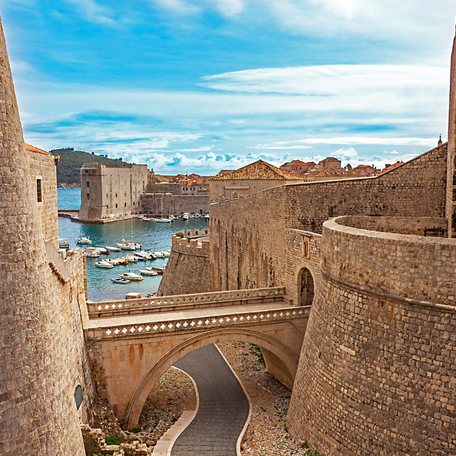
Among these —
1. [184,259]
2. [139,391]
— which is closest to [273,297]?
[139,391]

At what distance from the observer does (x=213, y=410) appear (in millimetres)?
16422

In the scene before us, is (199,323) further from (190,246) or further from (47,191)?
(190,246)

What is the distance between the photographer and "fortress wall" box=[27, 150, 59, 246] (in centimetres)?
1195

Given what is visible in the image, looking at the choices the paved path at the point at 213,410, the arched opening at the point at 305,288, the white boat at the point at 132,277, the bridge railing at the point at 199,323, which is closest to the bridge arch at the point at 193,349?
the bridge railing at the point at 199,323

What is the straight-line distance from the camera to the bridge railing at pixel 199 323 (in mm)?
14867

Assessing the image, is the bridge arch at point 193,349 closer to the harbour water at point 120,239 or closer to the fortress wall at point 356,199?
the fortress wall at point 356,199

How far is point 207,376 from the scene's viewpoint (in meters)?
19.2

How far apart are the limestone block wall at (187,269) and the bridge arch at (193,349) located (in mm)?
14505

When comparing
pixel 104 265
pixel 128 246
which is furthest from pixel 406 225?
pixel 128 246

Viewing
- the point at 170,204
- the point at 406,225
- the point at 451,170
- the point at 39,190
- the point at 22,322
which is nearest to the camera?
the point at 22,322

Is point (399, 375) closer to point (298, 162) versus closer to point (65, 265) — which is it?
point (65, 265)

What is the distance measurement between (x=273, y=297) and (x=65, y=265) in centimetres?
897

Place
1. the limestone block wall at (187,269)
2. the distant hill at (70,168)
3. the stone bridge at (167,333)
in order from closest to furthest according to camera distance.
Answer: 1. the stone bridge at (167,333)
2. the limestone block wall at (187,269)
3. the distant hill at (70,168)

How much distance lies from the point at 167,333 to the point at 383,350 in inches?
273
